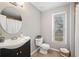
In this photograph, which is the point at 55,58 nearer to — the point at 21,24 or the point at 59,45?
the point at 59,45

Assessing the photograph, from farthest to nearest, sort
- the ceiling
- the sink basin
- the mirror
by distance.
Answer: the ceiling → the mirror → the sink basin

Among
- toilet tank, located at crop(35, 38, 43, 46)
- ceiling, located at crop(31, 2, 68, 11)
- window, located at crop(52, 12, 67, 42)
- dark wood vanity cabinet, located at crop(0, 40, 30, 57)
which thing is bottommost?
dark wood vanity cabinet, located at crop(0, 40, 30, 57)

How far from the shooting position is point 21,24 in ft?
5.40

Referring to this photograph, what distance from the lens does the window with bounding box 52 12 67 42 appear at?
167 centimetres

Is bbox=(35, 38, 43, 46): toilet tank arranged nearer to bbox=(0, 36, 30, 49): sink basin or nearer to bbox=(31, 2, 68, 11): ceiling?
bbox=(0, 36, 30, 49): sink basin

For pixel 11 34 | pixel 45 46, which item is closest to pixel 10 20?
pixel 11 34

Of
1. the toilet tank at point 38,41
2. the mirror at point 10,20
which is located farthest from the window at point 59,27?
the mirror at point 10,20

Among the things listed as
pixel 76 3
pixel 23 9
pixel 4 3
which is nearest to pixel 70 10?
pixel 76 3

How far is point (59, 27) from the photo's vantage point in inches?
67.4

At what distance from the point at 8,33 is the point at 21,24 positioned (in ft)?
1.00

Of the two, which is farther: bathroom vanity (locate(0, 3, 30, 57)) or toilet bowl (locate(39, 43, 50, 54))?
toilet bowl (locate(39, 43, 50, 54))

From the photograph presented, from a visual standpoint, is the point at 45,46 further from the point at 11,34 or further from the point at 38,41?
the point at 11,34

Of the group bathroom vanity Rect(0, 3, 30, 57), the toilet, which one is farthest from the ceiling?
the toilet

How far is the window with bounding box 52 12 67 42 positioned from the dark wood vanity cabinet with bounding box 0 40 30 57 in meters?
0.61
